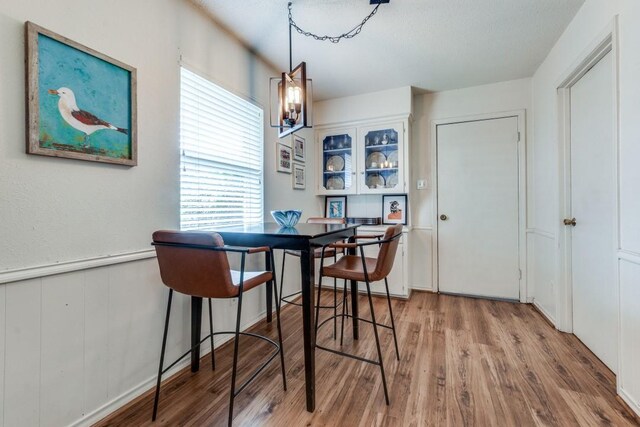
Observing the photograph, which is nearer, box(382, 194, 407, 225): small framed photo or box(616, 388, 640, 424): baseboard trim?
box(616, 388, 640, 424): baseboard trim

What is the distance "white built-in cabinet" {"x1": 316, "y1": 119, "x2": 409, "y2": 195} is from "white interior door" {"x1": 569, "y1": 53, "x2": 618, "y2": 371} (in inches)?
59.3

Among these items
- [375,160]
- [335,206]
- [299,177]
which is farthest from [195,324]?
[375,160]

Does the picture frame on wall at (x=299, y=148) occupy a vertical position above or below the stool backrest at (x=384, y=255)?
above

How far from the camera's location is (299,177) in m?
3.33

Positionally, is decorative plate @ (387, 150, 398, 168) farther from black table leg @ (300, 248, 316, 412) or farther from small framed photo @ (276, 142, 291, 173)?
black table leg @ (300, 248, 316, 412)

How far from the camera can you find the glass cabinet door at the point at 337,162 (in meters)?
3.61

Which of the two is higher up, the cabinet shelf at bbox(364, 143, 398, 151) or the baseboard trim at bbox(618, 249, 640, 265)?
the cabinet shelf at bbox(364, 143, 398, 151)

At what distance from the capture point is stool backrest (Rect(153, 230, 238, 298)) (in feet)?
4.13

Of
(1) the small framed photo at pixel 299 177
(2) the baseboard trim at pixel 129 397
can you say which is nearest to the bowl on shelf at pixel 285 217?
(2) the baseboard trim at pixel 129 397

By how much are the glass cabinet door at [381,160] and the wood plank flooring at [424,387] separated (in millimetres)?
1709

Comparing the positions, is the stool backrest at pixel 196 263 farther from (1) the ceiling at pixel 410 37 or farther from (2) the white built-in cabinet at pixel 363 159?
(2) the white built-in cabinet at pixel 363 159

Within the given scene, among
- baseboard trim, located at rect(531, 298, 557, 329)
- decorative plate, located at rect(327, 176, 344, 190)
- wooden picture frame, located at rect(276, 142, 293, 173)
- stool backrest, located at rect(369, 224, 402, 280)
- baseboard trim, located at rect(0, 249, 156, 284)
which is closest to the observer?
baseboard trim, located at rect(0, 249, 156, 284)

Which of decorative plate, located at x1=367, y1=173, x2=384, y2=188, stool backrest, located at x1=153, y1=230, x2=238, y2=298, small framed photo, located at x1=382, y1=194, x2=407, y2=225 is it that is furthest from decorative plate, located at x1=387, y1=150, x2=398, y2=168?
stool backrest, located at x1=153, y1=230, x2=238, y2=298

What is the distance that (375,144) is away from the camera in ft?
11.6
